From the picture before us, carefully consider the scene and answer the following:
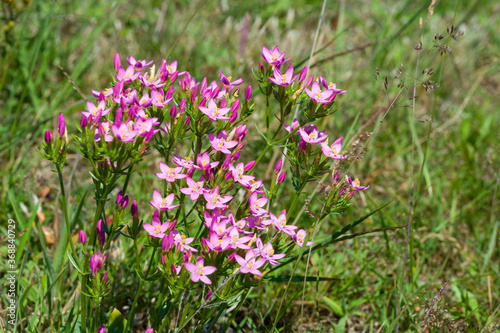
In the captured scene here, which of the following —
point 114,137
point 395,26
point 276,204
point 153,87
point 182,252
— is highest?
point 395,26

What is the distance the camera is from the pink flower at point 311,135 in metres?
1.86

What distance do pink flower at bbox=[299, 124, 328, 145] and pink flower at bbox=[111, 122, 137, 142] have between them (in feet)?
2.12

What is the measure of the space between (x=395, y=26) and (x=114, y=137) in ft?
15.6

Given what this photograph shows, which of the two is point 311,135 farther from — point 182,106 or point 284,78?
point 182,106

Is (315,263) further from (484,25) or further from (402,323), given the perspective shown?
(484,25)

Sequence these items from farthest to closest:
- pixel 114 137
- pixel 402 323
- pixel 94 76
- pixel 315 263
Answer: pixel 94 76, pixel 315 263, pixel 402 323, pixel 114 137

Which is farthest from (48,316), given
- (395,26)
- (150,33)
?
(395,26)

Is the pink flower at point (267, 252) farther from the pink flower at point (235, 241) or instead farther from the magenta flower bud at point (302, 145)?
the magenta flower bud at point (302, 145)

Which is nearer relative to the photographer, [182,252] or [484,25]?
[182,252]

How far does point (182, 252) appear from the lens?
1.80 meters

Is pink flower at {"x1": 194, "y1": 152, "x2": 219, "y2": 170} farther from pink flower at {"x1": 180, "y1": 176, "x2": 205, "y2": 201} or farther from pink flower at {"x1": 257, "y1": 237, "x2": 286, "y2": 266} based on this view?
pink flower at {"x1": 257, "y1": 237, "x2": 286, "y2": 266}

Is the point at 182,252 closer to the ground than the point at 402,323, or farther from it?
farther from it

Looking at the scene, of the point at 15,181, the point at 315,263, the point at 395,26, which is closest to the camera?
the point at 315,263

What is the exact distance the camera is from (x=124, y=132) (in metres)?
1.65
